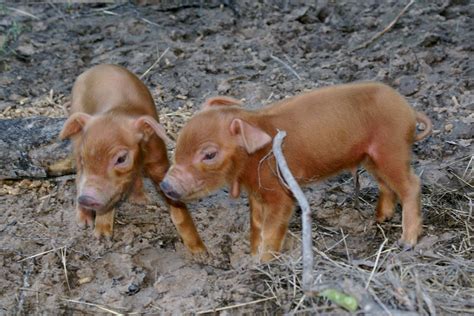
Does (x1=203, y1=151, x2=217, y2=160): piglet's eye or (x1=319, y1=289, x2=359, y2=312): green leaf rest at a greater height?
(x1=203, y1=151, x2=217, y2=160): piglet's eye

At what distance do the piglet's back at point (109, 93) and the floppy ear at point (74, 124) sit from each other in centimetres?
33

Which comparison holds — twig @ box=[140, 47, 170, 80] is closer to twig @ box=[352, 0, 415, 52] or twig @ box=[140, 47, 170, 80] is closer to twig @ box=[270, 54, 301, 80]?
twig @ box=[270, 54, 301, 80]

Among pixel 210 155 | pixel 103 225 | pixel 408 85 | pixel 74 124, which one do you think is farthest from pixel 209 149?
pixel 408 85

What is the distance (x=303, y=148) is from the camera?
5469 mm

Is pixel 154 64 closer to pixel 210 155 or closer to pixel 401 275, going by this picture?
pixel 210 155

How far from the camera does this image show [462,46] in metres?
7.85

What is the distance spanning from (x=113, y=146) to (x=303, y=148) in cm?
124

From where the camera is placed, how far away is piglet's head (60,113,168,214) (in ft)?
16.9

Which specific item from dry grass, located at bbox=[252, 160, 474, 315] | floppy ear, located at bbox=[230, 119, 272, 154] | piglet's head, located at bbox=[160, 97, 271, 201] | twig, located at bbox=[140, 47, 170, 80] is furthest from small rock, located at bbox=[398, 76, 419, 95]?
floppy ear, located at bbox=[230, 119, 272, 154]

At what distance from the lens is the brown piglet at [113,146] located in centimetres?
519

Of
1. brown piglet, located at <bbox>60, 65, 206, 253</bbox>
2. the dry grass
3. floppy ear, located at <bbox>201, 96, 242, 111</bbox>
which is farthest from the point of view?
floppy ear, located at <bbox>201, 96, 242, 111</bbox>

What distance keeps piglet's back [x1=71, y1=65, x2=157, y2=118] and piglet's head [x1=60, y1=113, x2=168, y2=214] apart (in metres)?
0.35

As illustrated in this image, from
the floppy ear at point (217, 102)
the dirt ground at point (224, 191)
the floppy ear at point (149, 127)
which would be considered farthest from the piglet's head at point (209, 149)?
the dirt ground at point (224, 191)

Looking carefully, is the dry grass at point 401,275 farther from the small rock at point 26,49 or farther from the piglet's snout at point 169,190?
the small rock at point 26,49
